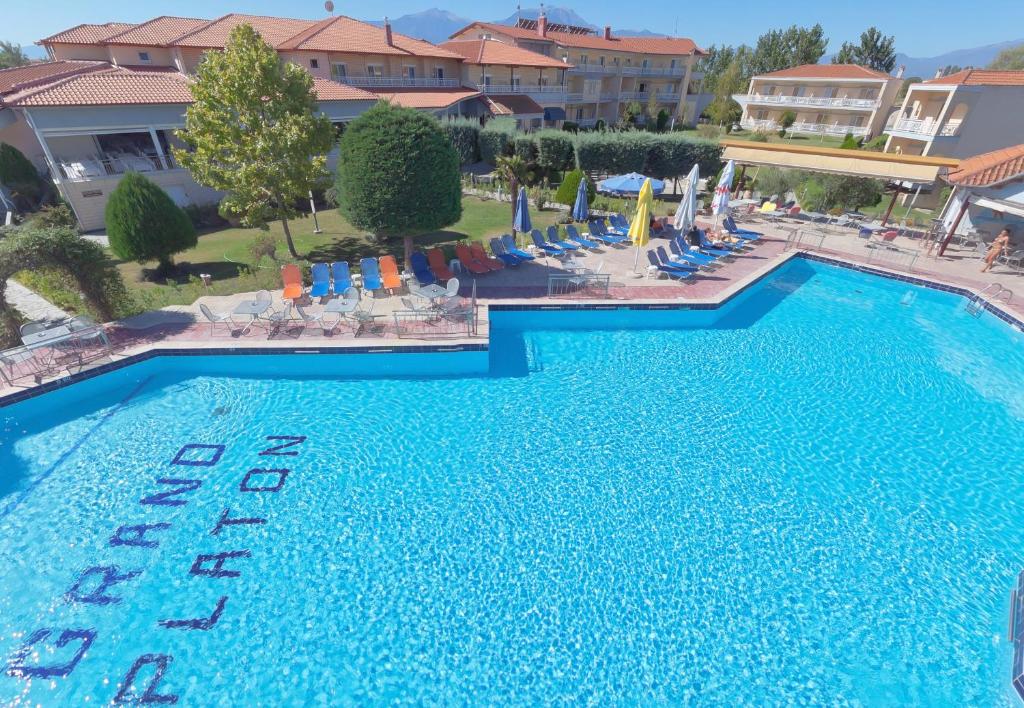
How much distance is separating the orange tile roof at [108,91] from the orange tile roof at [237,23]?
1125cm

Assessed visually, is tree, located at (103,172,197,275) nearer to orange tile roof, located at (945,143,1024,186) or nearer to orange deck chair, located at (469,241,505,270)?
orange deck chair, located at (469,241,505,270)

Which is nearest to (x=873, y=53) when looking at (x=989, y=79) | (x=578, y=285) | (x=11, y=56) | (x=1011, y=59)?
(x=1011, y=59)

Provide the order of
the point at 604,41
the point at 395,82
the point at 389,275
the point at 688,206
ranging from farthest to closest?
the point at 604,41 → the point at 395,82 → the point at 688,206 → the point at 389,275

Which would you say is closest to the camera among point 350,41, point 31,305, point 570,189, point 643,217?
point 31,305

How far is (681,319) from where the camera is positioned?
1427 centimetres

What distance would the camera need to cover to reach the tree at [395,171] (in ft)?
42.6

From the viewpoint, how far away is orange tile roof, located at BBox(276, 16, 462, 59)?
32.4 metres

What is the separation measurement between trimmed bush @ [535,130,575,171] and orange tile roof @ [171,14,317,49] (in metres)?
20.2

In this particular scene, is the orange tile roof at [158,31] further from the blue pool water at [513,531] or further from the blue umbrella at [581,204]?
the blue pool water at [513,531]

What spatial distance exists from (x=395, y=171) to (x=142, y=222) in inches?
324

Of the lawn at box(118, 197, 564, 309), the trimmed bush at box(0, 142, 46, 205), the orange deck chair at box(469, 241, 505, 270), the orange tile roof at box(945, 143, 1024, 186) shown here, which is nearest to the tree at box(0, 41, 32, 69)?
the trimmed bush at box(0, 142, 46, 205)

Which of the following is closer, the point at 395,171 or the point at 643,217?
the point at 395,171

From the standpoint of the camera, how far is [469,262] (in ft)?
50.4

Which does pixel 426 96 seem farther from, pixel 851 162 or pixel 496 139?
pixel 851 162
